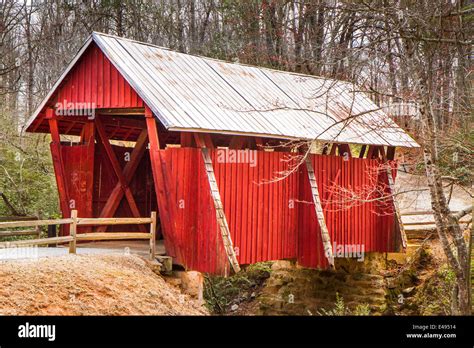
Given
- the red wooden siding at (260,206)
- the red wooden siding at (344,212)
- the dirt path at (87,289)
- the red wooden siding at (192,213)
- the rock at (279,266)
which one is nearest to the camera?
the dirt path at (87,289)

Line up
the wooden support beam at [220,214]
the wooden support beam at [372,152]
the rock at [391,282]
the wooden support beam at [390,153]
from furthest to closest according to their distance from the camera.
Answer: the wooden support beam at [390,153], the rock at [391,282], the wooden support beam at [372,152], the wooden support beam at [220,214]

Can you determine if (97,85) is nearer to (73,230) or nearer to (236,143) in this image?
(236,143)

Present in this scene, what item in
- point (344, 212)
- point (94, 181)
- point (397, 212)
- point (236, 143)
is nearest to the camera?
point (236, 143)

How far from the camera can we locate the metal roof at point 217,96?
1353cm

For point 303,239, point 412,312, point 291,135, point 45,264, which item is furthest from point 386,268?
point 45,264

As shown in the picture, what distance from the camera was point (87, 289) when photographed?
1095cm

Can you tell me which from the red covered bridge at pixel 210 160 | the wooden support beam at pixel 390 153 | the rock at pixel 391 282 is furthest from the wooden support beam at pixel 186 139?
the rock at pixel 391 282

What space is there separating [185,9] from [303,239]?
79.1ft

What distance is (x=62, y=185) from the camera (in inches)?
643

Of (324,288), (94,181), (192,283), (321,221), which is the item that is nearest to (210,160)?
(192,283)

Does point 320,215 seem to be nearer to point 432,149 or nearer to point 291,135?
point 291,135

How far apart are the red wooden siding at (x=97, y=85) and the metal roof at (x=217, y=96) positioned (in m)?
0.29

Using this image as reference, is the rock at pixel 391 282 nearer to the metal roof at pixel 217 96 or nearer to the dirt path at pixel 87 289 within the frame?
the metal roof at pixel 217 96

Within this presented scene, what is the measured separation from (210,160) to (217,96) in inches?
80.4
